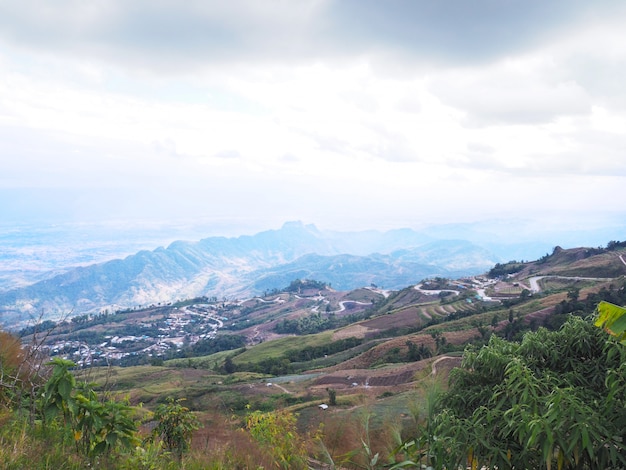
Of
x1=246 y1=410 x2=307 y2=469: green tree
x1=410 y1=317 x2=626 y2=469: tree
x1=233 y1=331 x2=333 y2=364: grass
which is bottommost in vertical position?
x1=233 y1=331 x2=333 y2=364: grass

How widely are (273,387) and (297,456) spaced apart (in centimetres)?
3969

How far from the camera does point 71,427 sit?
615 centimetres

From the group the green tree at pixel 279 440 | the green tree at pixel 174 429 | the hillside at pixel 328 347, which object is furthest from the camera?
the hillside at pixel 328 347

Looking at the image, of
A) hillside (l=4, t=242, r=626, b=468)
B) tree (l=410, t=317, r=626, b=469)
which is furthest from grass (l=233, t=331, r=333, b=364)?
tree (l=410, t=317, r=626, b=469)

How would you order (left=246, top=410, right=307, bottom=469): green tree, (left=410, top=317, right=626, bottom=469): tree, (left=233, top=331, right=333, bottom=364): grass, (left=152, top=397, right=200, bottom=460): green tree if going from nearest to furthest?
(left=410, top=317, right=626, bottom=469): tree, (left=246, top=410, right=307, bottom=469): green tree, (left=152, top=397, right=200, bottom=460): green tree, (left=233, top=331, right=333, bottom=364): grass

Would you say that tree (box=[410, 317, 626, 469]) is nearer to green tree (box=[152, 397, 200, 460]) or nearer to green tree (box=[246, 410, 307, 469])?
green tree (box=[246, 410, 307, 469])

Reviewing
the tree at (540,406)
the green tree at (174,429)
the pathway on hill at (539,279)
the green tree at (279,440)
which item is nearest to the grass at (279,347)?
the pathway on hill at (539,279)

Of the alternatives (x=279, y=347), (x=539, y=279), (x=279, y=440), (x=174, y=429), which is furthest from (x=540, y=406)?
(x=539, y=279)

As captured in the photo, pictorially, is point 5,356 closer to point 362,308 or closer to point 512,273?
point 512,273

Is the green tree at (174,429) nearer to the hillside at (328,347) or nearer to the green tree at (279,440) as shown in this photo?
the hillside at (328,347)

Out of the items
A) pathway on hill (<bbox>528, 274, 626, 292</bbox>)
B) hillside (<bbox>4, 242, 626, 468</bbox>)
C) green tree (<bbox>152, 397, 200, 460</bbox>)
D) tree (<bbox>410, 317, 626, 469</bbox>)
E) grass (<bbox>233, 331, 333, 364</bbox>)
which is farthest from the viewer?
pathway on hill (<bbox>528, 274, 626, 292</bbox>)

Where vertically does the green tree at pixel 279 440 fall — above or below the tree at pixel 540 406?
below

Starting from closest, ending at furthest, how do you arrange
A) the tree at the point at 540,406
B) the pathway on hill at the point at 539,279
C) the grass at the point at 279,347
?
the tree at the point at 540,406
the grass at the point at 279,347
the pathway on hill at the point at 539,279

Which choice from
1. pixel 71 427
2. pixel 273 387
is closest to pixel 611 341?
pixel 71 427
